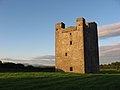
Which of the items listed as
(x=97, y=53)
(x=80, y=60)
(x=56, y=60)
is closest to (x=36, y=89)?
(x=80, y=60)

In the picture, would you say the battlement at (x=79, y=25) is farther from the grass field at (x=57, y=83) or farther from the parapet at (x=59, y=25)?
the grass field at (x=57, y=83)

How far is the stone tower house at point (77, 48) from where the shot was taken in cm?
3819

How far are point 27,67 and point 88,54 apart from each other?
11641 mm

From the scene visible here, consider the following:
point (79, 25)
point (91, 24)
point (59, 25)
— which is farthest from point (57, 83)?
point (91, 24)

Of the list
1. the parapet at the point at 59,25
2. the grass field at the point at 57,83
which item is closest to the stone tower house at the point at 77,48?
the parapet at the point at 59,25

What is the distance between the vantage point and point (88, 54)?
39.5 metres

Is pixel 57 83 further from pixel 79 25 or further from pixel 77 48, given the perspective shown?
pixel 79 25

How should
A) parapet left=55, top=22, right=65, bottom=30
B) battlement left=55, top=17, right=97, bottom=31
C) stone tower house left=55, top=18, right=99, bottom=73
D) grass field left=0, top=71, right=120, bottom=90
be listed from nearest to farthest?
grass field left=0, top=71, right=120, bottom=90 < stone tower house left=55, top=18, right=99, bottom=73 < battlement left=55, top=17, right=97, bottom=31 < parapet left=55, top=22, right=65, bottom=30

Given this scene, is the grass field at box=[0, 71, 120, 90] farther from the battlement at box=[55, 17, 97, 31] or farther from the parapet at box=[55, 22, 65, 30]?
the parapet at box=[55, 22, 65, 30]

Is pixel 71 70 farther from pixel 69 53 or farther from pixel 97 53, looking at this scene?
pixel 97 53

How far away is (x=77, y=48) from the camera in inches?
1521

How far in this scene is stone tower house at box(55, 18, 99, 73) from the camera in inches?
1503

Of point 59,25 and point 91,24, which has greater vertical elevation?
point 91,24

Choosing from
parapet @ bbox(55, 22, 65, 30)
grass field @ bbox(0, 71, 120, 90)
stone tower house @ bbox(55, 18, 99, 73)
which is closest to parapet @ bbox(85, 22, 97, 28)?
stone tower house @ bbox(55, 18, 99, 73)
